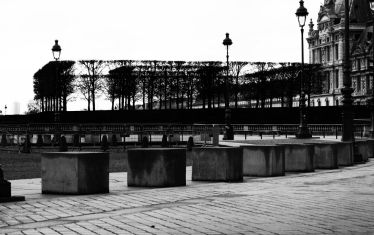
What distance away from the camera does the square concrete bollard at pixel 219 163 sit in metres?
15.5

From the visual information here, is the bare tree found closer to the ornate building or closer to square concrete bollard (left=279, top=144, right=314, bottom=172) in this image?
the ornate building

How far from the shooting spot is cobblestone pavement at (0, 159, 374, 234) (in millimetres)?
8695

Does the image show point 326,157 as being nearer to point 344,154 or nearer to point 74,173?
point 344,154

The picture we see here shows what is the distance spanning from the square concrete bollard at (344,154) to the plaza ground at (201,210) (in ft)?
24.8

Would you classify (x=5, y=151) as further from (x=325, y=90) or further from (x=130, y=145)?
(x=325, y=90)

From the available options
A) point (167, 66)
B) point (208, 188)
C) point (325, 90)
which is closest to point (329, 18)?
point (325, 90)

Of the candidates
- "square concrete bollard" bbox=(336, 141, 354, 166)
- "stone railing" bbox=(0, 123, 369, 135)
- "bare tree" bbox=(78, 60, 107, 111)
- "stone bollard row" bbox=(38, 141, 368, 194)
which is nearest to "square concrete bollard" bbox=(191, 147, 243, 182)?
"stone bollard row" bbox=(38, 141, 368, 194)

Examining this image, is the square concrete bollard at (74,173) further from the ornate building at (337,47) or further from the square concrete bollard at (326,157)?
the ornate building at (337,47)

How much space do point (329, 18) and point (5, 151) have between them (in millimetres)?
148257

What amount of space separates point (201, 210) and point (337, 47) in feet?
549

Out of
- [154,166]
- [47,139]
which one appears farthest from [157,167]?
[47,139]

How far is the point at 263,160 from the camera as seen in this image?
56.5ft

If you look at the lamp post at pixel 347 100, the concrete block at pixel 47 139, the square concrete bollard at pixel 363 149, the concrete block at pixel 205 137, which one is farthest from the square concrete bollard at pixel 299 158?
the concrete block at pixel 47 139

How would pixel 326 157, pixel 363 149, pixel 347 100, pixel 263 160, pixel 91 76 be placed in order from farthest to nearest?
pixel 91 76 → pixel 347 100 → pixel 363 149 → pixel 326 157 → pixel 263 160
